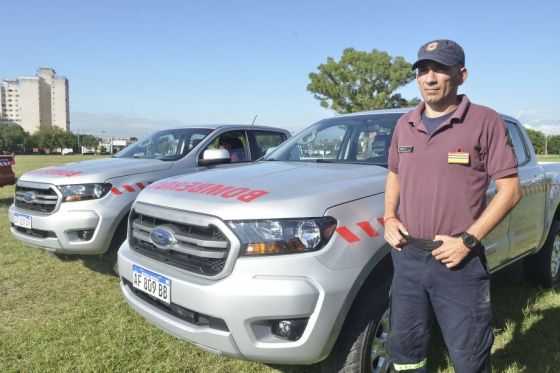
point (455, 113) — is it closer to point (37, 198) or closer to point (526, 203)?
point (526, 203)

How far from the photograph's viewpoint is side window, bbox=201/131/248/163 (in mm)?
6017

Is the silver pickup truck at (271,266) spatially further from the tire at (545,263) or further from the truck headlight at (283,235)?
the tire at (545,263)

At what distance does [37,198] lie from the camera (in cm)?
482

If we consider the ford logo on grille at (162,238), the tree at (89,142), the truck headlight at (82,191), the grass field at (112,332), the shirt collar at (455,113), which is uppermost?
the shirt collar at (455,113)

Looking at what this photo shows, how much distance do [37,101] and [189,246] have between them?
15135 centimetres

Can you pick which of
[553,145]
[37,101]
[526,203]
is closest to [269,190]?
[526,203]

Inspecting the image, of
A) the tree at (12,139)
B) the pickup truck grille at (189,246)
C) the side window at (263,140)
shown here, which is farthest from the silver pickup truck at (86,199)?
the tree at (12,139)

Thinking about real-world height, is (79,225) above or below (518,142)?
below

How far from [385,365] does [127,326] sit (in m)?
2.12

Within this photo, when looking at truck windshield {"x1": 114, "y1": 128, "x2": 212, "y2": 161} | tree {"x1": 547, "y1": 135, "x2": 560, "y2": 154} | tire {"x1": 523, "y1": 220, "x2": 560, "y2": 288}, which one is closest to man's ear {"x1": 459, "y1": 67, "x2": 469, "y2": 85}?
tire {"x1": 523, "y1": 220, "x2": 560, "y2": 288}

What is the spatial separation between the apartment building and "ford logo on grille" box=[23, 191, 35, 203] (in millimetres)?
132584

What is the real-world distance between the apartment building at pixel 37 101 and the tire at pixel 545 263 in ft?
444

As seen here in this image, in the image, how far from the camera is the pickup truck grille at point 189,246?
2.39m

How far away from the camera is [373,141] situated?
11.8 feet
